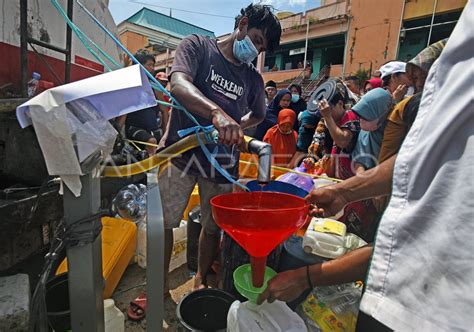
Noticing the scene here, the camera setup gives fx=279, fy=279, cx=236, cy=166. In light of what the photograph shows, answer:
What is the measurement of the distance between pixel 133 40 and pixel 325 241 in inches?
911

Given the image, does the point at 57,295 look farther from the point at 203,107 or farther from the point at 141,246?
the point at 203,107

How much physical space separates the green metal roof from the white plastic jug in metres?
28.9

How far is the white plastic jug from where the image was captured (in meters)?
1.29

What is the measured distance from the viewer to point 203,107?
1.53 metres

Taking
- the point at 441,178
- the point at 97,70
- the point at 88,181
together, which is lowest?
the point at 88,181

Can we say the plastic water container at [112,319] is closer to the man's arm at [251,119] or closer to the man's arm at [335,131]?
the man's arm at [251,119]

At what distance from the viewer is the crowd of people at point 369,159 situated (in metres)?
0.55

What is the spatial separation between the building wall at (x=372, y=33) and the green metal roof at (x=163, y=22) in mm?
14262

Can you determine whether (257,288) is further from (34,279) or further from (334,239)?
(34,279)

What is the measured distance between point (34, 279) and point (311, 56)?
26034 mm

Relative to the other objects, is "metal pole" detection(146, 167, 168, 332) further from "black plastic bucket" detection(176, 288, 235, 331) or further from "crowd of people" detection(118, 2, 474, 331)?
"black plastic bucket" detection(176, 288, 235, 331)

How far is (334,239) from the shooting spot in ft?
6.08

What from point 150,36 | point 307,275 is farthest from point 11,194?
point 150,36

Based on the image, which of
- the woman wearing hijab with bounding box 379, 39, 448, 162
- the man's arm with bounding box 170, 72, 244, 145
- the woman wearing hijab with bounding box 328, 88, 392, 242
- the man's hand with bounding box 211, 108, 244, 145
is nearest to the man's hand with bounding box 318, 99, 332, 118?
the woman wearing hijab with bounding box 328, 88, 392, 242
